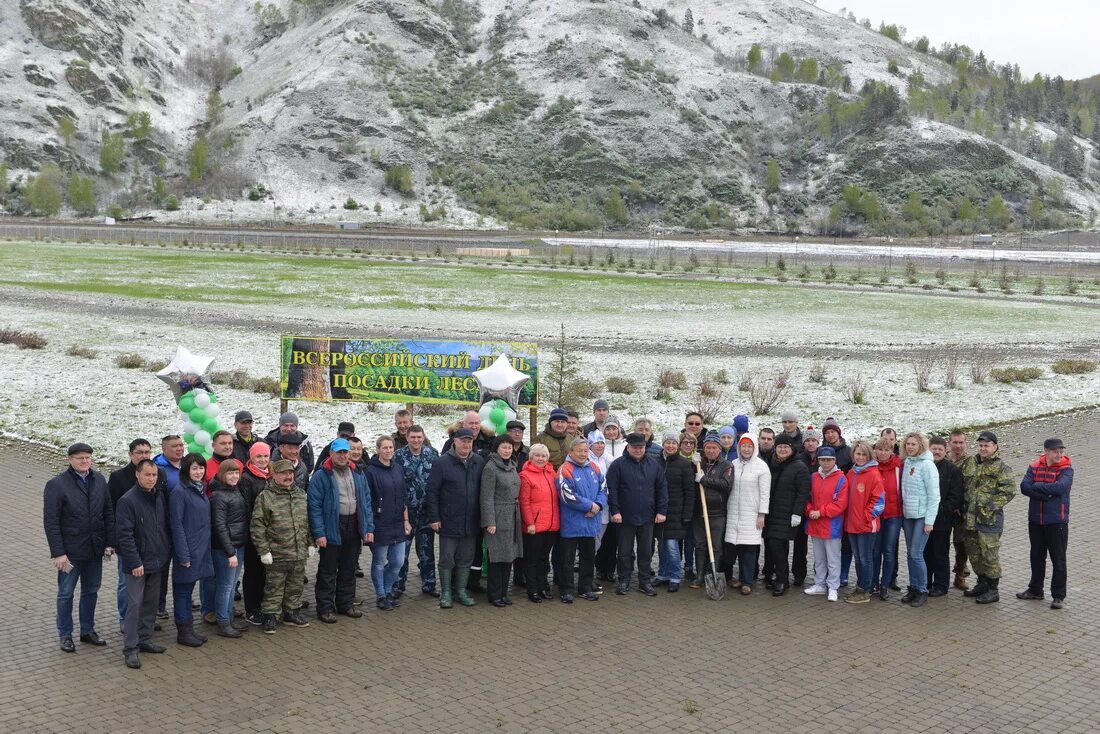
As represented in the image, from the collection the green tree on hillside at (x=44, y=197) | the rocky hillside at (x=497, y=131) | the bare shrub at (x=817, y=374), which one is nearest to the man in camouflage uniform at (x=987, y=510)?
the bare shrub at (x=817, y=374)

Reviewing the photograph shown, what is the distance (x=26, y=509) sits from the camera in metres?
13.2

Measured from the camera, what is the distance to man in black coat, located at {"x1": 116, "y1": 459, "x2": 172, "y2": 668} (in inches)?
336

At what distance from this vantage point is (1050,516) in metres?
10.4

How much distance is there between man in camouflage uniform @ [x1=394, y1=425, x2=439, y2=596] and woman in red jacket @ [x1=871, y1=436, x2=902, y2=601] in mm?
4626

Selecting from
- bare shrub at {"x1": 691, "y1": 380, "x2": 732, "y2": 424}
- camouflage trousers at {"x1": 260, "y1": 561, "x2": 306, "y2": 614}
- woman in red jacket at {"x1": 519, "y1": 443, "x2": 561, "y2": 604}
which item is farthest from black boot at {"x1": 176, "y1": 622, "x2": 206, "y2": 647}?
bare shrub at {"x1": 691, "y1": 380, "x2": 732, "y2": 424}

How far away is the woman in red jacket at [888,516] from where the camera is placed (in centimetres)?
Answer: 1056

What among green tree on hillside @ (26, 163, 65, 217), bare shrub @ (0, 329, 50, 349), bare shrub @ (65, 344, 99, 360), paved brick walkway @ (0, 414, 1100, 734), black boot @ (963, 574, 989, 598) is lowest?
paved brick walkway @ (0, 414, 1100, 734)

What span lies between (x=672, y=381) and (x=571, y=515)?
13.3 m

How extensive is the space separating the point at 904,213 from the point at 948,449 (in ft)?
427

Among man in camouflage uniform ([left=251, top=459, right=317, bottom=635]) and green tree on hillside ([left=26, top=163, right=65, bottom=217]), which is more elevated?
green tree on hillside ([left=26, top=163, right=65, bottom=217])

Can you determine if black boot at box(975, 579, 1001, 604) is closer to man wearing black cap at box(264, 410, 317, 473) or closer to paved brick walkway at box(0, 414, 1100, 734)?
paved brick walkway at box(0, 414, 1100, 734)

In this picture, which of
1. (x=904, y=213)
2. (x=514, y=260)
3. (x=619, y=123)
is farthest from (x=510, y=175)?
(x=514, y=260)

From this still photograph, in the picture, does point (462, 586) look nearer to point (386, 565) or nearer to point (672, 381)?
point (386, 565)

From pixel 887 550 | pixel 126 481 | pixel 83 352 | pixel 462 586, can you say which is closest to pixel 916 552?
pixel 887 550
